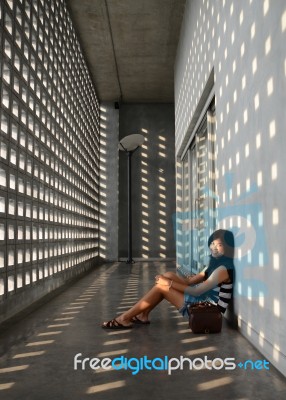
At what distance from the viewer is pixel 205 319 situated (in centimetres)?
303

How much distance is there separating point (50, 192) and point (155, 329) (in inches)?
91.4

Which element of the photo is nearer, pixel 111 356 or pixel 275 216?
pixel 275 216

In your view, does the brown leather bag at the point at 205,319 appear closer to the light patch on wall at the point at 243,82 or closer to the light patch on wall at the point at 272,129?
the light patch on wall at the point at 272,129

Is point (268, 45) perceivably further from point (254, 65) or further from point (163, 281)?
point (163, 281)

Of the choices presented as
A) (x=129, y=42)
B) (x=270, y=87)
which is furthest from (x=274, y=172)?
(x=129, y=42)

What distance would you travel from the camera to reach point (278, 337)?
2219mm

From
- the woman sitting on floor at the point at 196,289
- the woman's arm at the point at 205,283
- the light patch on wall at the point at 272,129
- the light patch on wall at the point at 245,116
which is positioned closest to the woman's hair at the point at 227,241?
the woman sitting on floor at the point at 196,289

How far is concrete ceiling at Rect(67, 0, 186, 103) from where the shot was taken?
22.1 ft

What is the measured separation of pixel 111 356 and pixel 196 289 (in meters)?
0.97

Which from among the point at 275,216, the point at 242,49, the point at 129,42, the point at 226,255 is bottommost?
the point at 226,255

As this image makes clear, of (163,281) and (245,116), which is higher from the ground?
(245,116)

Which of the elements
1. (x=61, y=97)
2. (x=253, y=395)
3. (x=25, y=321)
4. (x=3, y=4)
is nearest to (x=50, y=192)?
(x=61, y=97)

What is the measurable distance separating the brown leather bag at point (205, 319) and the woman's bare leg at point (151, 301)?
0.78ft

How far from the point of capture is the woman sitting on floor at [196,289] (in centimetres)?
323
